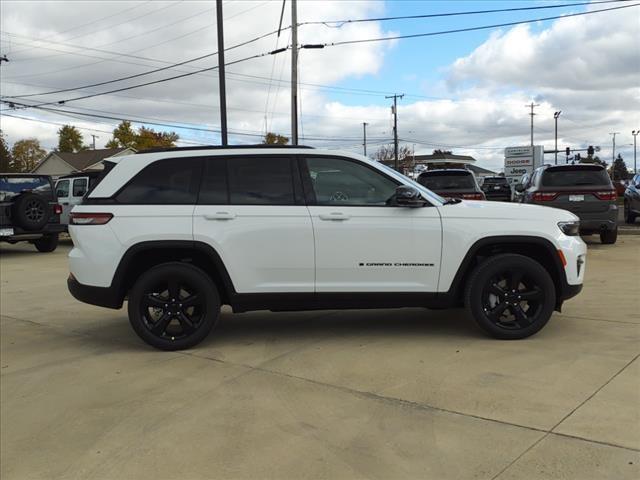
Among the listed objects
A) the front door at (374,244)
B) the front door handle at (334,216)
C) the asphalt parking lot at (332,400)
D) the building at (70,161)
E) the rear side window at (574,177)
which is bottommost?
the asphalt parking lot at (332,400)

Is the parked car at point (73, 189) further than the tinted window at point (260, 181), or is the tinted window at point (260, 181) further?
the parked car at point (73, 189)

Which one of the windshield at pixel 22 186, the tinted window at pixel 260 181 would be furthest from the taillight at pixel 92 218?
the windshield at pixel 22 186

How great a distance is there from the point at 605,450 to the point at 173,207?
12.6 ft

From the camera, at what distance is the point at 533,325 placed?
5246mm

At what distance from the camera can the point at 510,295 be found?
5.26m

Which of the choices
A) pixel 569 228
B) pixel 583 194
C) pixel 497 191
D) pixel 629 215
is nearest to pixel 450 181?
pixel 583 194

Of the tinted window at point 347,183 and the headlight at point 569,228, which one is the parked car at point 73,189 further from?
the headlight at point 569,228

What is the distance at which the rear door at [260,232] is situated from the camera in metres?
5.16

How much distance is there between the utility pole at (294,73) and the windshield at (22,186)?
12.5 metres

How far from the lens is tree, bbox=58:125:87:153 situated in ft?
335

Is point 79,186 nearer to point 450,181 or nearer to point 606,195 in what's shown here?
point 450,181

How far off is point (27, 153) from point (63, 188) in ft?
338

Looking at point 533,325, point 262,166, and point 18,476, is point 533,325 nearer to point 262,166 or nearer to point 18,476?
point 262,166

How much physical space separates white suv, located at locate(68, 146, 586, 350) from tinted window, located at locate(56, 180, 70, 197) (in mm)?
12320
